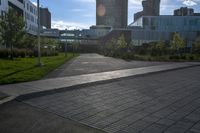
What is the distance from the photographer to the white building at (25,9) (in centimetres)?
5606

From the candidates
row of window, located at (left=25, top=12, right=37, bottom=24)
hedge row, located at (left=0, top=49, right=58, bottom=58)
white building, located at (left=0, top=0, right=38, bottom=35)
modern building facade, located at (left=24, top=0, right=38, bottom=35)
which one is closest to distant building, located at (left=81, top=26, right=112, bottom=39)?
modern building facade, located at (left=24, top=0, right=38, bottom=35)

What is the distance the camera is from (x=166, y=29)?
298 ft

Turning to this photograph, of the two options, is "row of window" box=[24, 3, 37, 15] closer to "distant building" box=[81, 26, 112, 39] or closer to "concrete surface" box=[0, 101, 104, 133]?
"distant building" box=[81, 26, 112, 39]

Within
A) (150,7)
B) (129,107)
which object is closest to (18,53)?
(129,107)

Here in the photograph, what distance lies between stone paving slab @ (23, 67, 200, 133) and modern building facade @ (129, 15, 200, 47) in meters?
81.4

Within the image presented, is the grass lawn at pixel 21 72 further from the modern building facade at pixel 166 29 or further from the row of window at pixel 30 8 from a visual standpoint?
the modern building facade at pixel 166 29

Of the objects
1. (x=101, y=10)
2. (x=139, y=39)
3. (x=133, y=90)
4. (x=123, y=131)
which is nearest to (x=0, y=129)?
(x=123, y=131)

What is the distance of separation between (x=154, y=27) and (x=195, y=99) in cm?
8668

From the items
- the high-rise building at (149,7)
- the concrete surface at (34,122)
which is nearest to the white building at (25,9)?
the concrete surface at (34,122)

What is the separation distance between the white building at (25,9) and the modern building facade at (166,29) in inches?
1401

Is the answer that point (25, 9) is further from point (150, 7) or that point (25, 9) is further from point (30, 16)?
point (150, 7)

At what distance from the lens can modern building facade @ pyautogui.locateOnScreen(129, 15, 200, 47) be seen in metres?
89.8

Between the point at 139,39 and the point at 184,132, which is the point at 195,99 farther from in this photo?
the point at 139,39

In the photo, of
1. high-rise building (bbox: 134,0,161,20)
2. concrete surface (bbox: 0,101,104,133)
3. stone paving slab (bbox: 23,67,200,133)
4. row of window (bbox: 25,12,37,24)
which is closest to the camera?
concrete surface (bbox: 0,101,104,133)
